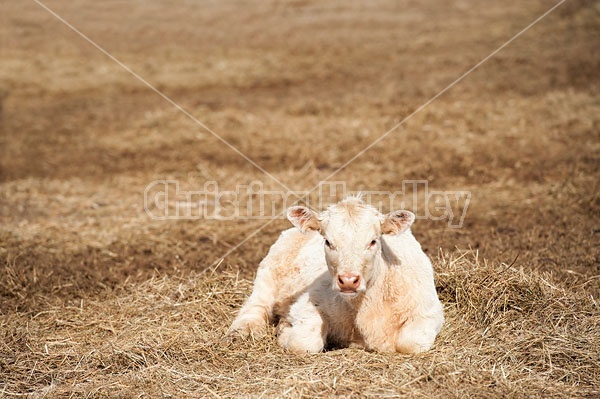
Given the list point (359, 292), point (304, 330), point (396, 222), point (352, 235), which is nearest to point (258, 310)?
point (304, 330)

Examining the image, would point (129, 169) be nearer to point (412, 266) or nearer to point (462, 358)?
point (412, 266)

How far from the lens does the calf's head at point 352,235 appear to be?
5195mm

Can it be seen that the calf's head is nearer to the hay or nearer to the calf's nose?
the calf's nose

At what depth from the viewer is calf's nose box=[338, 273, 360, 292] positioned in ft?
16.8

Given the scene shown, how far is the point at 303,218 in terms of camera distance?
579 centimetres

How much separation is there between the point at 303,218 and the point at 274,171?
674 centimetres

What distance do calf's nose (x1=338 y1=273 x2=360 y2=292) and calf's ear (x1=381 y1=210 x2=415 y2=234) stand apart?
2.22 feet

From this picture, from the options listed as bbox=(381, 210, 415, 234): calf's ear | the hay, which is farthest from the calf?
the hay

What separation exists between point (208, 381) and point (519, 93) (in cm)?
1288

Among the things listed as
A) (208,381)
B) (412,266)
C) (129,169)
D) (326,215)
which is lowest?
(129,169)

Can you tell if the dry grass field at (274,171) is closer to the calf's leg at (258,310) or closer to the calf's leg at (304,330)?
the calf's leg at (304,330)

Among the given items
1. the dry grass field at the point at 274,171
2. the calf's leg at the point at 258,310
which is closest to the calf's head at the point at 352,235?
the dry grass field at the point at 274,171

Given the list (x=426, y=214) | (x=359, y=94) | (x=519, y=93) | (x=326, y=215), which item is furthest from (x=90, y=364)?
(x=519, y=93)

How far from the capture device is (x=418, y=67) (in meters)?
18.3
